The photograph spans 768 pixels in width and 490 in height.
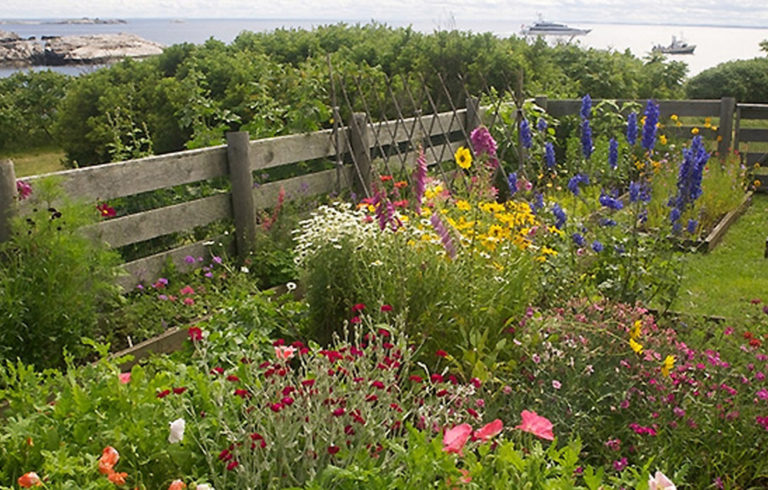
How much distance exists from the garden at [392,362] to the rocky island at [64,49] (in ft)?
36.7

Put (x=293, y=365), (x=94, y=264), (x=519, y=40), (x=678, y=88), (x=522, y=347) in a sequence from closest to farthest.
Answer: (x=522, y=347) → (x=293, y=365) → (x=94, y=264) → (x=519, y=40) → (x=678, y=88)

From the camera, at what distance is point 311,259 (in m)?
→ 4.10

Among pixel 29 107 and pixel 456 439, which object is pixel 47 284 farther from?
pixel 29 107

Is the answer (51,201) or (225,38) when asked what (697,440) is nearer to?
(51,201)

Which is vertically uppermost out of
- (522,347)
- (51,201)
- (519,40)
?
(519,40)

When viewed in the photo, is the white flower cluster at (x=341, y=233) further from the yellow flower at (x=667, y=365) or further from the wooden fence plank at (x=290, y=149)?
the yellow flower at (x=667, y=365)

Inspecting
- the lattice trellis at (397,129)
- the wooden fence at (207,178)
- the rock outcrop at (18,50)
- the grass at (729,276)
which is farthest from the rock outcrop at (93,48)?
the grass at (729,276)

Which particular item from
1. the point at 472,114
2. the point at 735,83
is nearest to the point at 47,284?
the point at 472,114

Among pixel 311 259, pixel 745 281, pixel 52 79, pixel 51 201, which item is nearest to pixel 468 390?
pixel 311 259

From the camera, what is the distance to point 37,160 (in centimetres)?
1212

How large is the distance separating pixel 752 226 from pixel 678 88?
7687mm

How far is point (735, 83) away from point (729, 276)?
9955 millimetres

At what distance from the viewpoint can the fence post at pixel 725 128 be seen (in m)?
9.40

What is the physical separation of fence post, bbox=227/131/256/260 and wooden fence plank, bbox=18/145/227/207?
0.08 m
